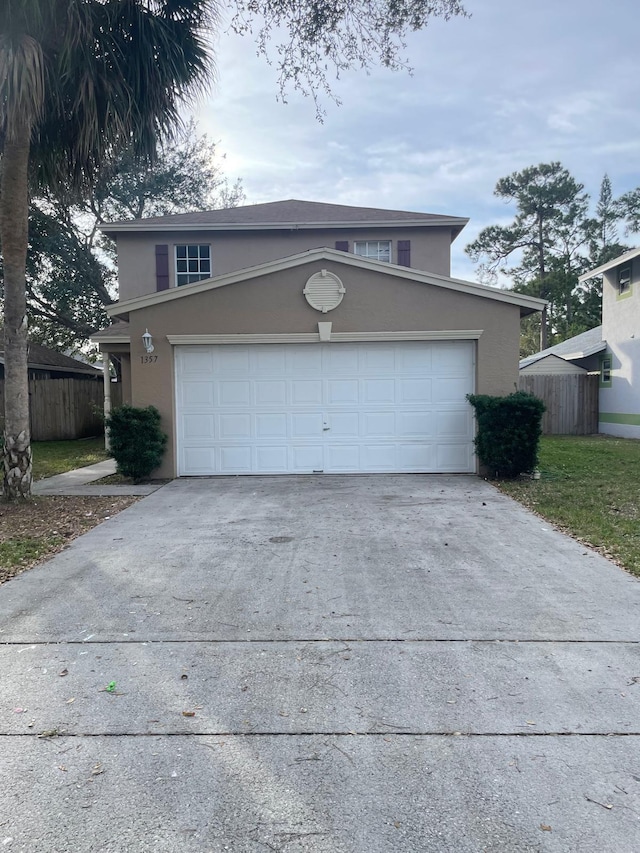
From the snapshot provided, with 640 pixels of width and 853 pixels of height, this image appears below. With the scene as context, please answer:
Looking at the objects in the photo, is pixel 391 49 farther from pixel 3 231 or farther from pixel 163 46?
pixel 3 231

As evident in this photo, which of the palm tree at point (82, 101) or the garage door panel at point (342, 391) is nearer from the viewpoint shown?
the palm tree at point (82, 101)

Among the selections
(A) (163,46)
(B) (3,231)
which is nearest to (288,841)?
(B) (3,231)

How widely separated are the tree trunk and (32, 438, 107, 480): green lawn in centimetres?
317

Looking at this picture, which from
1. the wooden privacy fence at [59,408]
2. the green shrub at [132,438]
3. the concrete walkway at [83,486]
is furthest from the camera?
the wooden privacy fence at [59,408]

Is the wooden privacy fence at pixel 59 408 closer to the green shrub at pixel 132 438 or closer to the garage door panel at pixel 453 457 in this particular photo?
the green shrub at pixel 132 438

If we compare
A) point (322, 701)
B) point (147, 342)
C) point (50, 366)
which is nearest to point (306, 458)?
point (147, 342)

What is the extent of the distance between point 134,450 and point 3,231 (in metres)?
3.91

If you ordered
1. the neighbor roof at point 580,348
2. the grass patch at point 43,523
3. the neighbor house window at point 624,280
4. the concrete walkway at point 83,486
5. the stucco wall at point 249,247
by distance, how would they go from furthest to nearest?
the neighbor roof at point 580,348 → the neighbor house window at point 624,280 → the stucco wall at point 249,247 → the concrete walkway at point 83,486 → the grass patch at point 43,523

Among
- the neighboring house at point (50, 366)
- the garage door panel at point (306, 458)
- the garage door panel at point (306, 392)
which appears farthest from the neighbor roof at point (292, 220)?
the neighboring house at point (50, 366)

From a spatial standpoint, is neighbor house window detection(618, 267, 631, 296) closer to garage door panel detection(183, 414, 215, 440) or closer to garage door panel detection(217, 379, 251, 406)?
garage door panel detection(217, 379, 251, 406)

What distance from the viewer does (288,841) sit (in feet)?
7.27

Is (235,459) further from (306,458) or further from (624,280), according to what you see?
(624,280)

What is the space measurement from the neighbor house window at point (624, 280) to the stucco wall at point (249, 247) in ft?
23.8

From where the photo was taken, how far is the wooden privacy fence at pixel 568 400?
20328 millimetres
